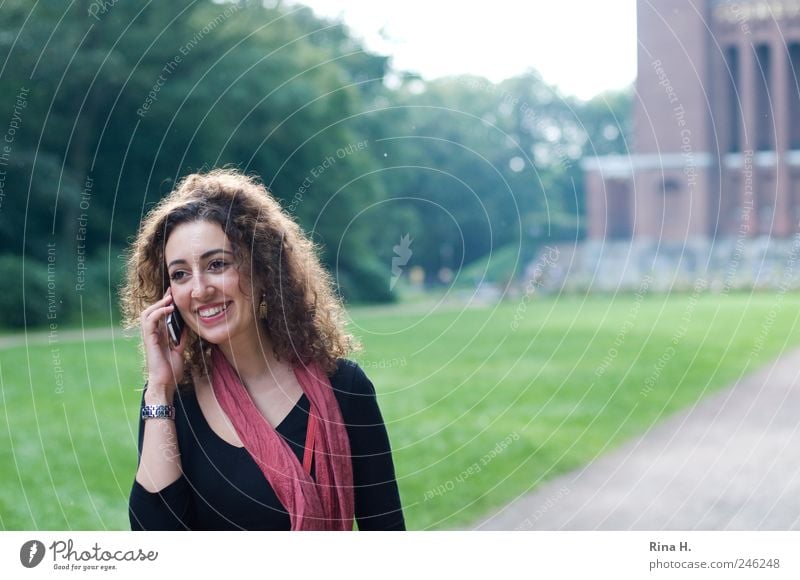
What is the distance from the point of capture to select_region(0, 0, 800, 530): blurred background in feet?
17.6

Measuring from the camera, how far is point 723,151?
19.3 meters

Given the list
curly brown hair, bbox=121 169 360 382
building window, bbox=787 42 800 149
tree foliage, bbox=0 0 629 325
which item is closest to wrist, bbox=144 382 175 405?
curly brown hair, bbox=121 169 360 382

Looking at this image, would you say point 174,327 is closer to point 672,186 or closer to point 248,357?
point 248,357

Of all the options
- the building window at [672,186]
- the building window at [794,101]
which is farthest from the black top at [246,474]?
the building window at [672,186]

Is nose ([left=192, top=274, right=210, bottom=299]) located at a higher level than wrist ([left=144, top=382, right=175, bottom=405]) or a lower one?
higher

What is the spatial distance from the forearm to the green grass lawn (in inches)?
65.1

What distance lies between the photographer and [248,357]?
80.7 inches

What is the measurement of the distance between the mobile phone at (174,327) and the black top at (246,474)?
11cm

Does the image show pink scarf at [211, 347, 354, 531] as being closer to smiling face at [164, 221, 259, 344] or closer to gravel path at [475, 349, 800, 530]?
smiling face at [164, 221, 259, 344]

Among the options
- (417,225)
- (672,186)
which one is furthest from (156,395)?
(672,186)

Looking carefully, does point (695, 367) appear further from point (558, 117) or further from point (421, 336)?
point (558, 117)

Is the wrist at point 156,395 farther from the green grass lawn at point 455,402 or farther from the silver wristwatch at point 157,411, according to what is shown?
the green grass lawn at point 455,402

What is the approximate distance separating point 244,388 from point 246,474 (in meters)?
0.19

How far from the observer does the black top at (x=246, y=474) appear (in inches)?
74.2
